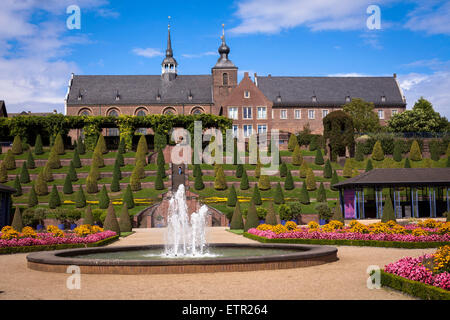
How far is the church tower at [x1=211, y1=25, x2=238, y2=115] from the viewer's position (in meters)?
81.0

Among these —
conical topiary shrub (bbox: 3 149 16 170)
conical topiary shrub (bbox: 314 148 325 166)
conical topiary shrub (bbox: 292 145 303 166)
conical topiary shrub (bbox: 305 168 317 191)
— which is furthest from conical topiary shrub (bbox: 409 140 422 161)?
conical topiary shrub (bbox: 3 149 16 170)


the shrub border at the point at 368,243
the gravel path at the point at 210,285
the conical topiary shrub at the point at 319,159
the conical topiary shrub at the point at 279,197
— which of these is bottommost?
the shrub border at the point at 368,243

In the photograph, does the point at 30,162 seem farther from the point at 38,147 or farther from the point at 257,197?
the point at 257,197

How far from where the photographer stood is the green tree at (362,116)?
76.2 m

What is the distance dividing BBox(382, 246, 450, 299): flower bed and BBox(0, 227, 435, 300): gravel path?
0.27 m

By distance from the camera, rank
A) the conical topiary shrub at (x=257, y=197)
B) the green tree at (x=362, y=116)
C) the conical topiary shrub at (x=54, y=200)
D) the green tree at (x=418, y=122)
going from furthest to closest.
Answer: the green tree at (x=418, y=122)
the green tree at (x=362, y=116)
the conical topiary shrub at (x=54, y=200)
the conical topiary shrub at (x=257, y=197)

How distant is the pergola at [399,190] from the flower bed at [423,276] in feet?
94.8

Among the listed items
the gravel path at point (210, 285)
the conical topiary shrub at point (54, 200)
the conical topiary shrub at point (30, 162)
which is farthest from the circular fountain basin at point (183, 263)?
the conical topiary shrub at point (30, 162)

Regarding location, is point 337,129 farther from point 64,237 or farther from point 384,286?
point 384,286

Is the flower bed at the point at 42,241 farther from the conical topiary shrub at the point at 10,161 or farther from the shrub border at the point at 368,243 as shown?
the conical topiary shrub at the point at 10,161

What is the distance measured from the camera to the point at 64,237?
23.5 metres

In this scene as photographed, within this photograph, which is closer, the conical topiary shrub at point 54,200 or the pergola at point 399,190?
the pergola at point 399,190

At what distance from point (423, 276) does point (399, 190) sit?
106ft

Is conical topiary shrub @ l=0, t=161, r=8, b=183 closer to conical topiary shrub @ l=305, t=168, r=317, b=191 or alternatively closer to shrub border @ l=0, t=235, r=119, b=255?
conical topiary shrub @ l=305, t=168, r=317, b=191
